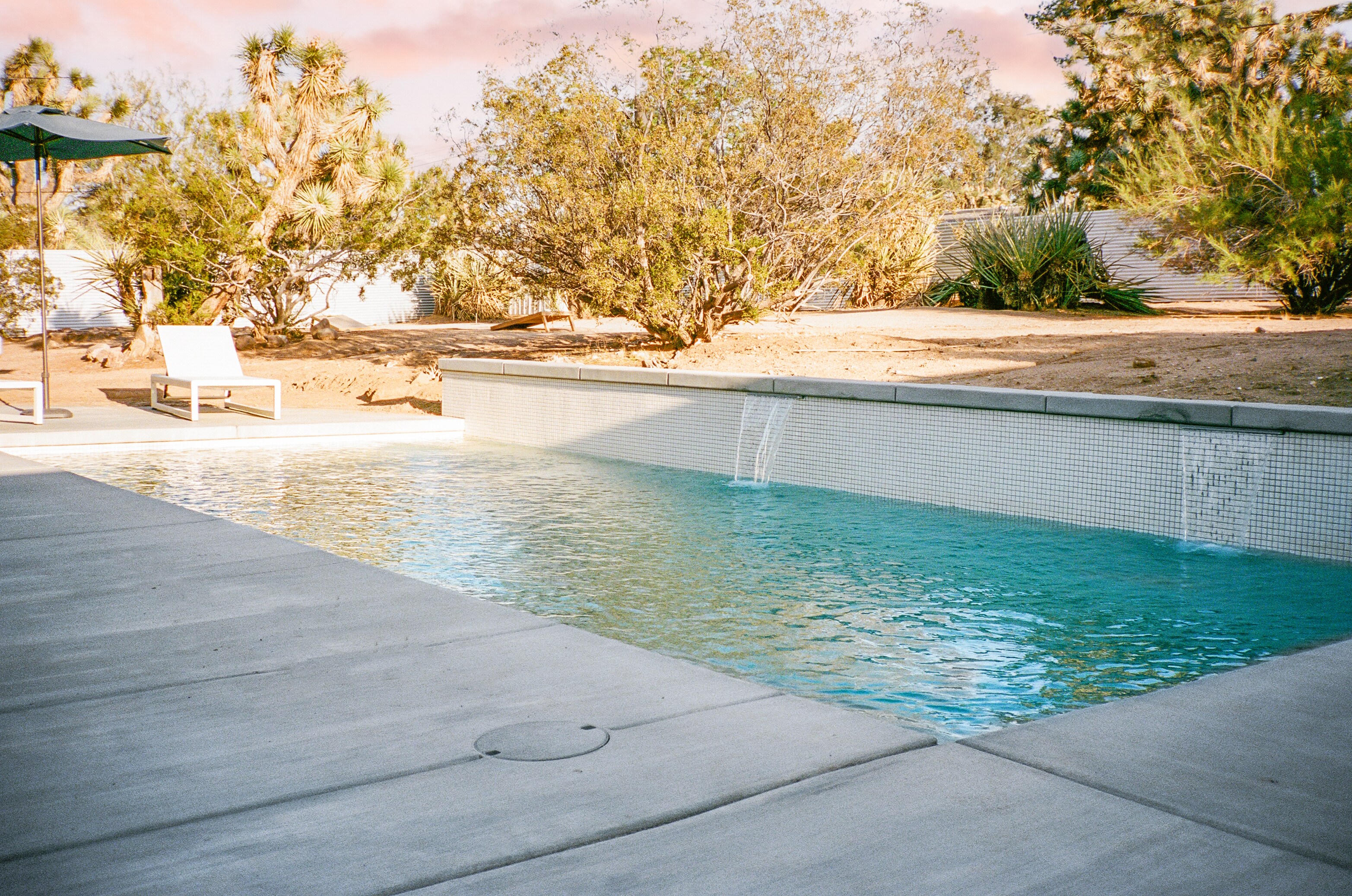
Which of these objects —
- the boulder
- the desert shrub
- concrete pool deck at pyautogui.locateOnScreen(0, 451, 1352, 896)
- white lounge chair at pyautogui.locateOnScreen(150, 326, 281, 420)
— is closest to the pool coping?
concrete pool deck at pyautogui.locateOnScreen(0, 451, 1352, 896)

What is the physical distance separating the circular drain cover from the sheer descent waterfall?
675 cm

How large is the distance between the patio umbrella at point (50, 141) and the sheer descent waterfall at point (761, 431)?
6782mm

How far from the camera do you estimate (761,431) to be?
31.9 feet

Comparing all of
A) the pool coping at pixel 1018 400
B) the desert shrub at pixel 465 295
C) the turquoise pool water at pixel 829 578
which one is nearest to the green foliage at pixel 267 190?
the desert shrub at pixel 465 295

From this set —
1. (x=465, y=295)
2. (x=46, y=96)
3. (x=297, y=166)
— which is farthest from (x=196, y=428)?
(x=46, y=96)

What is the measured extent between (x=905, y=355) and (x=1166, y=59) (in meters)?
23.3

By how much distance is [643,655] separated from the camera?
11.9 ft

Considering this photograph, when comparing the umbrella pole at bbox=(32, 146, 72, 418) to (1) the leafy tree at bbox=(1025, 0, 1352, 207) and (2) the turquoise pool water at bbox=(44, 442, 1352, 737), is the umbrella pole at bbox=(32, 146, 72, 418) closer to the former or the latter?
(2) the turquoise pool water at bbox=(44, 442, 1352, 737)

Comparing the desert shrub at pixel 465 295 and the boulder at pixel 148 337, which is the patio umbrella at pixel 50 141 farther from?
the desert shrub at pixel 465 295

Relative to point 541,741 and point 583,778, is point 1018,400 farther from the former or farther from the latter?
point 583,778

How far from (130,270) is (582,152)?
10.8m

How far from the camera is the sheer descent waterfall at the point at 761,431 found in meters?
9.56

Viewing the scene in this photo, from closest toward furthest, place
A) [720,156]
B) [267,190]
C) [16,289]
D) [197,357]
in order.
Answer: [197,357]
[720,156]
[267,190]
[16,289]

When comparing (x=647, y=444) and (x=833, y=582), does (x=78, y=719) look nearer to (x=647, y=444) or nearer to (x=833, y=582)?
(x=833, y=582)
